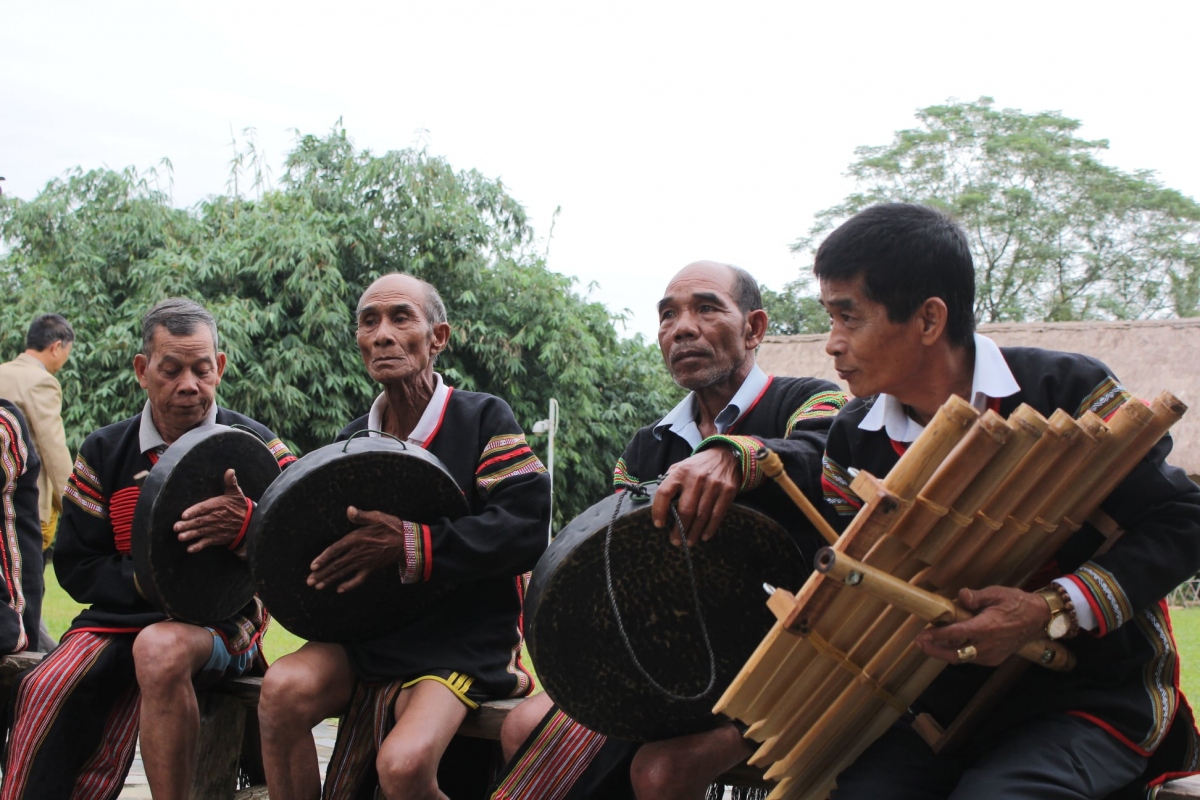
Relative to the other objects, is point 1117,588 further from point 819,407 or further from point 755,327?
point 755,327

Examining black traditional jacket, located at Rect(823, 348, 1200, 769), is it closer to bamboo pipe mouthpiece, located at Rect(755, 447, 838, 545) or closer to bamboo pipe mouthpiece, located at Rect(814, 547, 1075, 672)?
bamboo pipe mouthpiece, located at Rect(814, 547, 1075, 672)

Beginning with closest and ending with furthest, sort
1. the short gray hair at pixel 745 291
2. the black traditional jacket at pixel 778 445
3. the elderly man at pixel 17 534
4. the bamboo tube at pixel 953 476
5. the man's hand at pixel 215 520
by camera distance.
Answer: the bamboo tube at pixel 953 476 < the black traditional jacket at pixel 778 445 < the short gray hair at pixel 745 291 < the man's hand at pixel 215 520 < the elderly man at pixel 17 534

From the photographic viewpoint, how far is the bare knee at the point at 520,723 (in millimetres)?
2930

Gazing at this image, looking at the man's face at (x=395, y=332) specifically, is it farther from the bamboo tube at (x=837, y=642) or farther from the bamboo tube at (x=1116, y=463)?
the bamboo tube at (x=1116, y=463)

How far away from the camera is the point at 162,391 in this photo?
3707 mm

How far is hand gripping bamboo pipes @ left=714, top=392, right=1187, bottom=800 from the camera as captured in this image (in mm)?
1840

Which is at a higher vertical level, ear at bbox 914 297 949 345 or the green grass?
ear at bbox 914 297 949 345

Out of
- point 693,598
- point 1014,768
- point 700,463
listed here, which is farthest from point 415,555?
point 1014,768

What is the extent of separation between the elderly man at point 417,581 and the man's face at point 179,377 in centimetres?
56

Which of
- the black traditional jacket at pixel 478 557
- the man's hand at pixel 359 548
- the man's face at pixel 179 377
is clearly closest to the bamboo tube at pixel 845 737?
the black traditional jacket at pixel 478 557

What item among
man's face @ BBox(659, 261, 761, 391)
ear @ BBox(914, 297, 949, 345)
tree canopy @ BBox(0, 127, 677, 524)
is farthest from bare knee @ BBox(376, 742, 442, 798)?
tree canopy @ BBox(0, 127, 677, 524)

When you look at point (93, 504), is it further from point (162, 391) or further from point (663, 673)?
point (663, 673)

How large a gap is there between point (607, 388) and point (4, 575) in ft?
43.0

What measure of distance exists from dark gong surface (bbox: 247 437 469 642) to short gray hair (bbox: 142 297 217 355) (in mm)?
944
